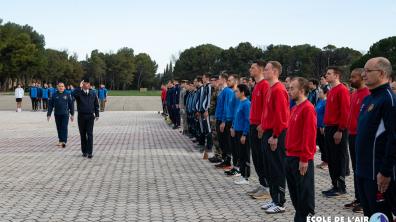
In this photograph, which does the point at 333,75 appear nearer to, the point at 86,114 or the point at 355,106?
the point at 355,106

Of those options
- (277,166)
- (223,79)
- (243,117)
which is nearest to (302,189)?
(277,166)

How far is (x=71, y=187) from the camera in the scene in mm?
8719

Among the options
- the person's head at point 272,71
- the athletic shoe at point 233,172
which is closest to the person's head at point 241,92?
the athletic shoe at point 233,172

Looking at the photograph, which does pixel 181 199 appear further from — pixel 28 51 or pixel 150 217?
pixel 28 51

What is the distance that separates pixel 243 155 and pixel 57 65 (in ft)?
337

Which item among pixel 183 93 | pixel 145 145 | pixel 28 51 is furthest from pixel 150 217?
pixel 28 51

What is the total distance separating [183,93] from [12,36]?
8212cm

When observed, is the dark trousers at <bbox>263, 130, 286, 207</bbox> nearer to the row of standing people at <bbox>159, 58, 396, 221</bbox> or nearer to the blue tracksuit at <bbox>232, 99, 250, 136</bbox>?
the row of standing people at <bbox>159, 58, 396, 221</bbox>

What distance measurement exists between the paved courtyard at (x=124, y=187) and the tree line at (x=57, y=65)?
42071 millimetres

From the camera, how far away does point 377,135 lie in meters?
4.38

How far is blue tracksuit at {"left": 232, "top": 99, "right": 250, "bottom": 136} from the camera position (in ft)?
28.5

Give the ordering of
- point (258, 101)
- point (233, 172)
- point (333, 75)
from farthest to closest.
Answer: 1. point (233, 172)
2. point (333, 75)
3. point (258, 101)

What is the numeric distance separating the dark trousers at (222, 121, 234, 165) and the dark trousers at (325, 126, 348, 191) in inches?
86.5

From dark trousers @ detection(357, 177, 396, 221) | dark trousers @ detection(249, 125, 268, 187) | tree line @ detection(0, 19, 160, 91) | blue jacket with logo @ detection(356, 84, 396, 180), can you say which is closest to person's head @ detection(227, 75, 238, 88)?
dark trousers @ detection(249, 125, 268, 187)
